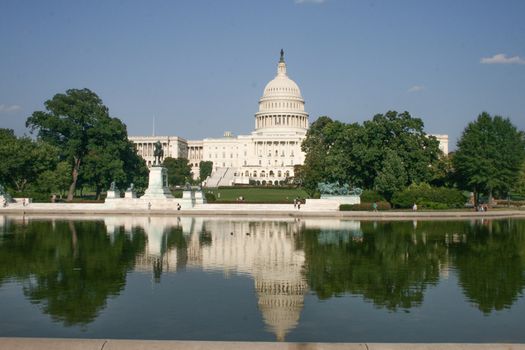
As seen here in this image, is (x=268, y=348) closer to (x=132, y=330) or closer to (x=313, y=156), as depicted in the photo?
(x=132, y=330)

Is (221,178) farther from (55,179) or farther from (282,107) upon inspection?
(55,179)

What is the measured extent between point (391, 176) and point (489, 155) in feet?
39.3

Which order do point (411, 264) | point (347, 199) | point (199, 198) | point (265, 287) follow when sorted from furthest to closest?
1. point (199, 198)
2. point (347, 199)
3. point (411, 264)
4. point (265, 287)

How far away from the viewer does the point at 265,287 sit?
1562 centimetres

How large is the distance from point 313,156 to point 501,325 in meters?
52.7

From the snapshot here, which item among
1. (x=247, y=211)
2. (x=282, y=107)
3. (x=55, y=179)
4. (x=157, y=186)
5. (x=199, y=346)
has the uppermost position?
(x=282, y=107)

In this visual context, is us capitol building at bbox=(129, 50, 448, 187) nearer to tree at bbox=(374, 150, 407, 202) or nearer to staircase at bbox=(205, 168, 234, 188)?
staircase at bbox=(205, 168, 234, 188)

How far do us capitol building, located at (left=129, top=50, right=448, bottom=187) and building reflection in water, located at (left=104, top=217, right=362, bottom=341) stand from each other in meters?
108

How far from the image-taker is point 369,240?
2656cm

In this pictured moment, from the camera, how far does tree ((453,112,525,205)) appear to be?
57.3 meters

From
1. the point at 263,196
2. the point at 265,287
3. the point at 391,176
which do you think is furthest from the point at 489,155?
the point at 265,287

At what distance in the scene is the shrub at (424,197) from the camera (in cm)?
5053

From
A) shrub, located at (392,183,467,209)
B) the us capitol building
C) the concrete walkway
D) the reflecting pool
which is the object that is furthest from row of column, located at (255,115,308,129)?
the concrete walkway

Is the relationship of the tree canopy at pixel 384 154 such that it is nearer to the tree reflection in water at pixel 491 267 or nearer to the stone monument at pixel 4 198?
the tree reflection in water at pixel 491 267
